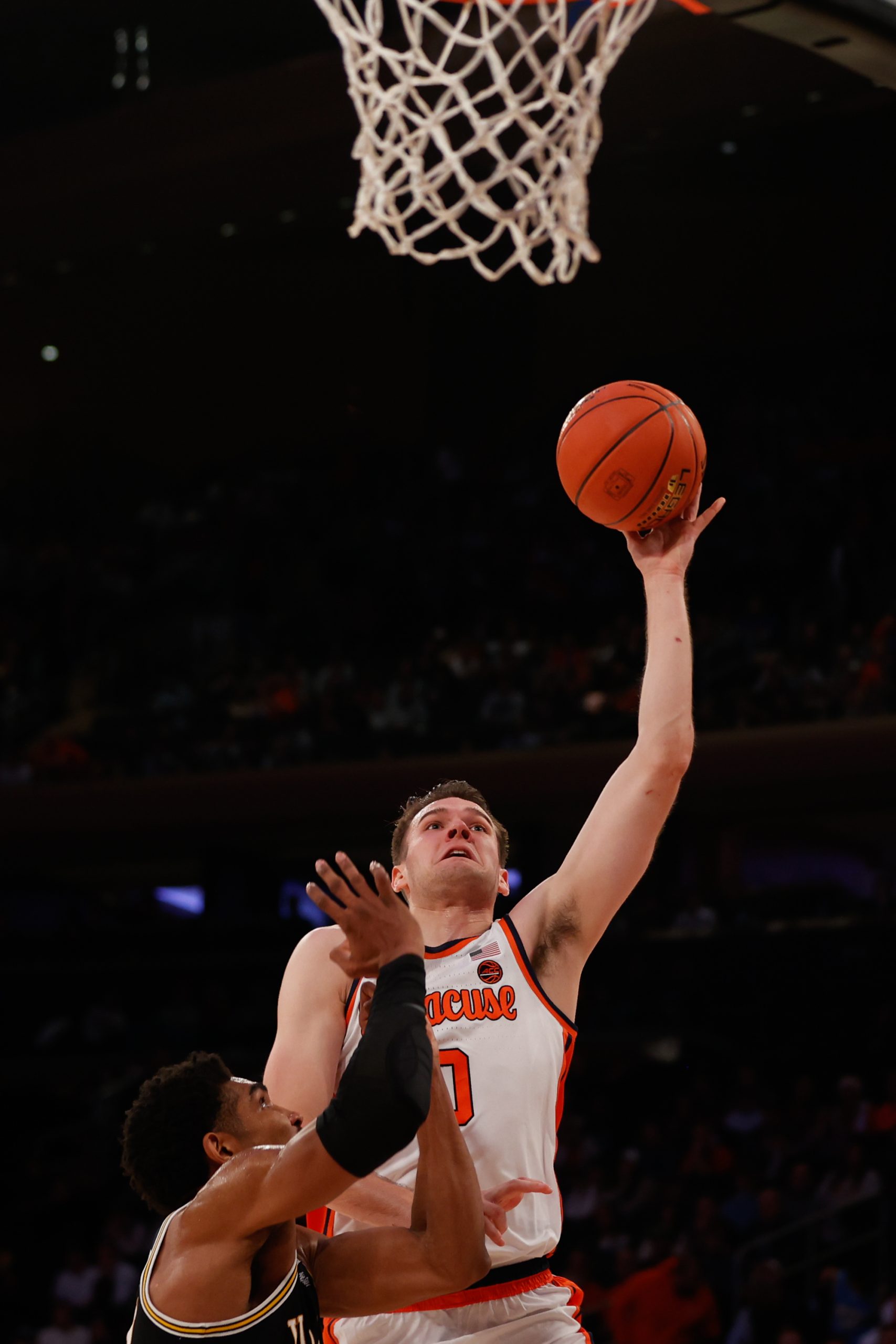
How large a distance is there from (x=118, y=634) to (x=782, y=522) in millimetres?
6120

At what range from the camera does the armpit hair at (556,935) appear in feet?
10.7

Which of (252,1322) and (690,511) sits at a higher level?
(690,511)

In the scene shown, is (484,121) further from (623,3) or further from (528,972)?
(528,972)

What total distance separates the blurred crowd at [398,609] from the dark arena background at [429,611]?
0.04 m

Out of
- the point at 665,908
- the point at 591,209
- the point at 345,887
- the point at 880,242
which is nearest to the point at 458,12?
the point at 591,209

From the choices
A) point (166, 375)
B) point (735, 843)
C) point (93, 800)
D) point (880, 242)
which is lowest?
point (735, 843)

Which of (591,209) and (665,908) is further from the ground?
(591,209)

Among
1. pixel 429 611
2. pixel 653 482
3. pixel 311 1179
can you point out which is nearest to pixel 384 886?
pixel 311 1179

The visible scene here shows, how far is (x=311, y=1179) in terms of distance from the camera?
2.45 m

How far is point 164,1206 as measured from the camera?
270 centimetres

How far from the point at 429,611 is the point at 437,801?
33.6ft

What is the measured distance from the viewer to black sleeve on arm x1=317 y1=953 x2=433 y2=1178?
2387 millimetres

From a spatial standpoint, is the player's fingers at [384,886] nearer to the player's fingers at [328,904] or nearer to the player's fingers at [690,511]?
the player's fingers at [328,904]

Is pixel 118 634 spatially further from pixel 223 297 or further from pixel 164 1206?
pixel 164 1206
